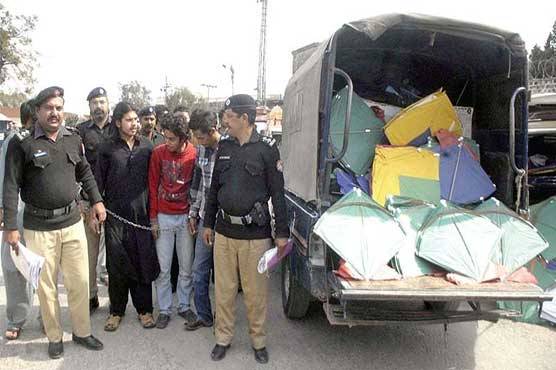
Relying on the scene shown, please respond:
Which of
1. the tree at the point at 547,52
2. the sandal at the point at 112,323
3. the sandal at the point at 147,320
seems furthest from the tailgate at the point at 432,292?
the tree at the point at 547,52

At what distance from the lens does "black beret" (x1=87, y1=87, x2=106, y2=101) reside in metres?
4.64

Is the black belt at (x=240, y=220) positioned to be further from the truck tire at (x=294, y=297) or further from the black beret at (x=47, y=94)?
the black beret at (x=47, y=94)

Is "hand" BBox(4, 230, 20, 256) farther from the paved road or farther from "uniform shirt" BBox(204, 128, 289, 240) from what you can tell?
"uniform shirt" BBox(204, 128, 289, 240)

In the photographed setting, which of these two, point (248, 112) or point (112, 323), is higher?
point (248, 112)

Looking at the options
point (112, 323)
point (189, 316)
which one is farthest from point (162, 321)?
point (112, 323)

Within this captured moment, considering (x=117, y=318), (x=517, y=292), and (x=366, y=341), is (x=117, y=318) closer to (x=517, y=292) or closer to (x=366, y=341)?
(x=366, y=341)

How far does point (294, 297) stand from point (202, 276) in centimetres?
85

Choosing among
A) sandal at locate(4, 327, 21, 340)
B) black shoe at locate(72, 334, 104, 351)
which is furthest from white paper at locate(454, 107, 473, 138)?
sandal at locate(4, 327, 21, 340)

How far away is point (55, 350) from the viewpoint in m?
3.72

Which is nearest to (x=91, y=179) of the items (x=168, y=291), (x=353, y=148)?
(x=168, y=291)

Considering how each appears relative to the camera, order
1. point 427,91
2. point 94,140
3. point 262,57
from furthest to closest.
Answer: point 262,57 → point 427,91 → point 94,140

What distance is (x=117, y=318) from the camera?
4340 millimetres

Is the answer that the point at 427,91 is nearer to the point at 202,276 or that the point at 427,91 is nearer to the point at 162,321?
the point at 202,276

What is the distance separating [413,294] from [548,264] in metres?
2.06
